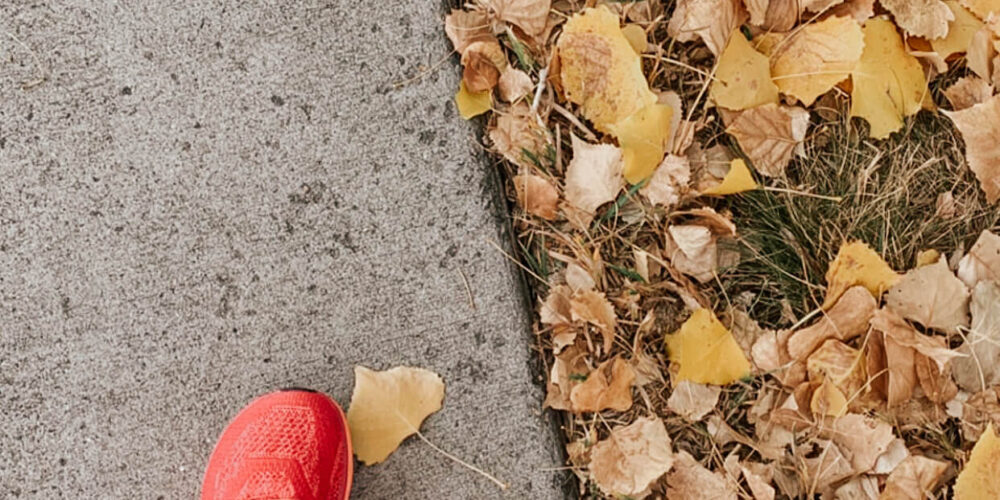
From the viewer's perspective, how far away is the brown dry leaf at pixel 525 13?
1539mm

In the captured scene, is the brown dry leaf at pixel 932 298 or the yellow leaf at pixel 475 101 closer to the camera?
the brown dry leaf at pixel 932 298

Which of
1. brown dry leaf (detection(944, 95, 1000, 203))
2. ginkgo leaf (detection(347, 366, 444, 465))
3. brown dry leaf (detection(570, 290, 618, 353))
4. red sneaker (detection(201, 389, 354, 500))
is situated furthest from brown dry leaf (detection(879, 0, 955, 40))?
red sneaker (detection(201, 389, 354, 500))

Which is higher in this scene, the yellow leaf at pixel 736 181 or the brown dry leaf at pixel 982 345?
the yellow leaf at pixel 736 181

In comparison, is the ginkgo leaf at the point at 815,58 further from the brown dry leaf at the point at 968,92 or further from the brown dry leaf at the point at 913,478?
the brown dry leaf at the point at 913,478

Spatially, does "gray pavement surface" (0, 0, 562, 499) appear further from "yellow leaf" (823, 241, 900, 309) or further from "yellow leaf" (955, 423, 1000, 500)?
"yellow leaf" (955, 423, 1000, 500)

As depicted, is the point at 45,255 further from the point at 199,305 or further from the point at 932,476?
the point at 932,476

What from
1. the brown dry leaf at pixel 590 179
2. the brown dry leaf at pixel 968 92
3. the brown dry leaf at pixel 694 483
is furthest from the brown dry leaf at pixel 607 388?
the brown dry leaf at pixel 968 92

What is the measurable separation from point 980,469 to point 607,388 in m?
0.65

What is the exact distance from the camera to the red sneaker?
58.9 inches

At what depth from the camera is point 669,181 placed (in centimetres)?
151

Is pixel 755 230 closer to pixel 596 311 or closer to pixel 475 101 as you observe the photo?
pixel 596 311

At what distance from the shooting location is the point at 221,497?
59.1 inches

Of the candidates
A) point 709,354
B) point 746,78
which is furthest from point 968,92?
point 709,354

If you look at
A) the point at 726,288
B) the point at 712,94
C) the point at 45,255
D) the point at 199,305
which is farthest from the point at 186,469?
the point at 712,94
